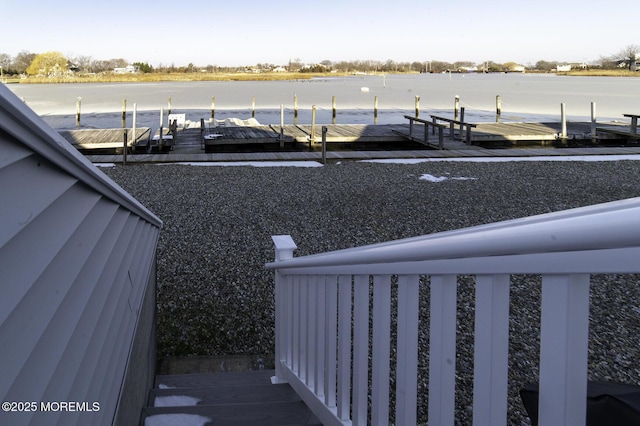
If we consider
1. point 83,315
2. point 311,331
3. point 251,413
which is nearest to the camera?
point 83,315

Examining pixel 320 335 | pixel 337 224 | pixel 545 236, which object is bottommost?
pixel 337 224

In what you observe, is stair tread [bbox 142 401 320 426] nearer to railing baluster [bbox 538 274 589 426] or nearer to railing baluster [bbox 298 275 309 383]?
railing baluster [bbox 298 275 309 383]

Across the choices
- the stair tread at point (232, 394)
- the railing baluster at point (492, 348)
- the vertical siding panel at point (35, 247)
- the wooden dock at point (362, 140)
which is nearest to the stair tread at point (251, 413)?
the stair tread at point (232, 394)

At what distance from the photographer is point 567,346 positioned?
86cm

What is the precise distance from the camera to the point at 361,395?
191 centimetres

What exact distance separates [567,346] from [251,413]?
219 centimetres

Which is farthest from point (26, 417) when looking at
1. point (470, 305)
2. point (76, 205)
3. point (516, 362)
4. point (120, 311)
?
point (470, 305)

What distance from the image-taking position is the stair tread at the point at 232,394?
10.5ft

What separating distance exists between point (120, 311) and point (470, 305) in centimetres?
284

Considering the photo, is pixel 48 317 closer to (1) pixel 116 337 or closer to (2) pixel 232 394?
(1) pixel 116 337

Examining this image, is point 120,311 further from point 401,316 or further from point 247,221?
point 247,221

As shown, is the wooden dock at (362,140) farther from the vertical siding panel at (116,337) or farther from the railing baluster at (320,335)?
the vertical siding panel at (116,337)

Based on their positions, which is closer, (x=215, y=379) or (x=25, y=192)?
(x=25, y=192)

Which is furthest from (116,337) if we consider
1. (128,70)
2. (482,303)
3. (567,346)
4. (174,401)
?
(128,70)
